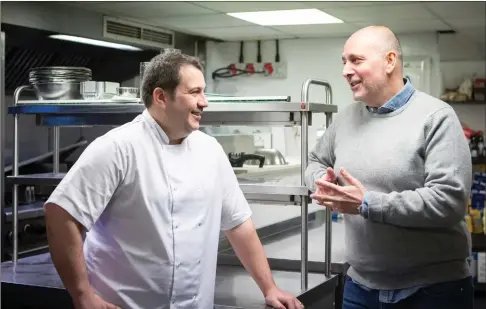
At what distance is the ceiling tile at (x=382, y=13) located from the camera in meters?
4.92

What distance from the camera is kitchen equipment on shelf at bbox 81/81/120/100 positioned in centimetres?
298

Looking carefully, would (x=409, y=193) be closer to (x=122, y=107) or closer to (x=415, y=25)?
(x=122, y=107)

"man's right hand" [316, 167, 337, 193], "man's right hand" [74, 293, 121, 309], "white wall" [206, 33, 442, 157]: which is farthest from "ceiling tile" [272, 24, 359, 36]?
"man's right hand" [74, 293, 121, 309]

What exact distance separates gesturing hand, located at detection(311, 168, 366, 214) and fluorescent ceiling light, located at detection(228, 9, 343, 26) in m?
3.17

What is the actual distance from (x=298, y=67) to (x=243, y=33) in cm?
74

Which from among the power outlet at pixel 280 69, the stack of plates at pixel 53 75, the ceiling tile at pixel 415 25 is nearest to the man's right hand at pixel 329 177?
the stack of plates at pixel 53 75

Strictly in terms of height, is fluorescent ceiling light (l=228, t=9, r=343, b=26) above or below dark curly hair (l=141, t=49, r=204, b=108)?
above

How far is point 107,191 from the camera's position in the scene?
196cm

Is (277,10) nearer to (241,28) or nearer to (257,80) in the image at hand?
(241,28)

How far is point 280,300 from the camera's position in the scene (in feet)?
7.33

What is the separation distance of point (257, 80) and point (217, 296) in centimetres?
462

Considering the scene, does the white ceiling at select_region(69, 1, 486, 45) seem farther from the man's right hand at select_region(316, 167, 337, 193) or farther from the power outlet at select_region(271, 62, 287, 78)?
the man's right hand at select_region(316, 167, 337, 193)

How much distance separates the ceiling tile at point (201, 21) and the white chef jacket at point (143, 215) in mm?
3349

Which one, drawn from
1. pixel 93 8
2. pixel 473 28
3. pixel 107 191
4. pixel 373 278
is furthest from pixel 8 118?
pixel 473 28
